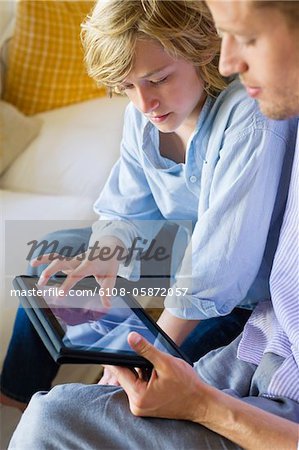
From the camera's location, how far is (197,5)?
4.02 ft

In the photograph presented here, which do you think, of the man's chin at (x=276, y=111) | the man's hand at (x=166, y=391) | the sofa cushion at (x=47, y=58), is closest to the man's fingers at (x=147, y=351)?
the man's hand at (x=166, y=391)

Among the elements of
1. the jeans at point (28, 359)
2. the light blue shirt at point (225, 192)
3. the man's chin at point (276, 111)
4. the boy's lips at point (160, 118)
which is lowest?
the jeans at point (28, 359)

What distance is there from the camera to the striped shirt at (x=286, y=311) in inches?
44.9

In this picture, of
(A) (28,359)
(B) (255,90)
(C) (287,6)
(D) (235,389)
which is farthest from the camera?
(A) (28,359)

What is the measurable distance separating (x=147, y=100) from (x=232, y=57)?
328 mm

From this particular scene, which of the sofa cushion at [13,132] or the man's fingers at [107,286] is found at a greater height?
the man's fingers at [107,286]

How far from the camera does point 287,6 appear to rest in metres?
0.88

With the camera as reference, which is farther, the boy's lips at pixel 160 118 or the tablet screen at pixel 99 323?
the boy's lips at pixel 160 118

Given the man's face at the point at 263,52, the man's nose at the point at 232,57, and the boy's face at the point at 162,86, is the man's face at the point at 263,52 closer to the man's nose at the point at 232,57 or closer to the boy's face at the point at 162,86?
the man's nose at the point at 232,57

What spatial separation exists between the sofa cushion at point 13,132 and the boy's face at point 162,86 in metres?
1.19

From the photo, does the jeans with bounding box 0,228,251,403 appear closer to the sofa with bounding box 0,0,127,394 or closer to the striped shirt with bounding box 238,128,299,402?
the sofa with bounding box 0,0,127,394

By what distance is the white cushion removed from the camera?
2.30 meters

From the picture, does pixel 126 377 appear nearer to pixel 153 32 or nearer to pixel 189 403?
pixel 189 403

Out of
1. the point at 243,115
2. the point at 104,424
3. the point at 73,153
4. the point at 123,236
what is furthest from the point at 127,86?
A: the point at 73,153
